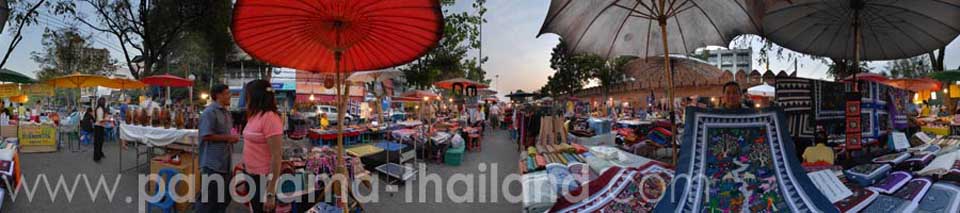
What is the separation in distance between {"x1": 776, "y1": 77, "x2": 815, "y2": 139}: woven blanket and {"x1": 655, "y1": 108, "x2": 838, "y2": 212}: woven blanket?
5.06 feet

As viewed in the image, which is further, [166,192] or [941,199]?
[166,192]

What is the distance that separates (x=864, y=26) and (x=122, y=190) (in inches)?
367

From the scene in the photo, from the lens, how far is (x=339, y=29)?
2.35 m

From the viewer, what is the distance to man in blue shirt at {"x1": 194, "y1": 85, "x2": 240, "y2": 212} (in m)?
3.10

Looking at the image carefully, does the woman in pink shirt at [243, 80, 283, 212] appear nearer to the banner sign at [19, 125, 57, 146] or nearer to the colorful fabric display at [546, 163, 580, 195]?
the colorful fabric display at [546, 163, 580, 195]

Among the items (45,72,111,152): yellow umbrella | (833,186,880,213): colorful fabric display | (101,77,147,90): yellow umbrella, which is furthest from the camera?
(101,77,147,90): yellow umbrella

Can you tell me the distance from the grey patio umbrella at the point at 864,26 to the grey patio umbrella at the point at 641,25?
0.46m

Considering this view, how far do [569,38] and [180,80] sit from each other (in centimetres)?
924

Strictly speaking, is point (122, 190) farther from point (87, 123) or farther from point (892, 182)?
point (892, 182)

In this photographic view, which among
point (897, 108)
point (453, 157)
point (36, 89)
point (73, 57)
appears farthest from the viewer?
point (73, 57)

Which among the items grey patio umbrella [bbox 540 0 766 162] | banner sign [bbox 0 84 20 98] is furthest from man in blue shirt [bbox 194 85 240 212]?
banner sign [bbox 0 84 20 98]

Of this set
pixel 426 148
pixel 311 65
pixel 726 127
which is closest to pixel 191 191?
pixel 311 65

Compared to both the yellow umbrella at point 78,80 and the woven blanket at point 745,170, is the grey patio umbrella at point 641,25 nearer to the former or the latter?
the woven blanket at point 745,170

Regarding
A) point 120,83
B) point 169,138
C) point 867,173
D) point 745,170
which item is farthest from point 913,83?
point 120,83
